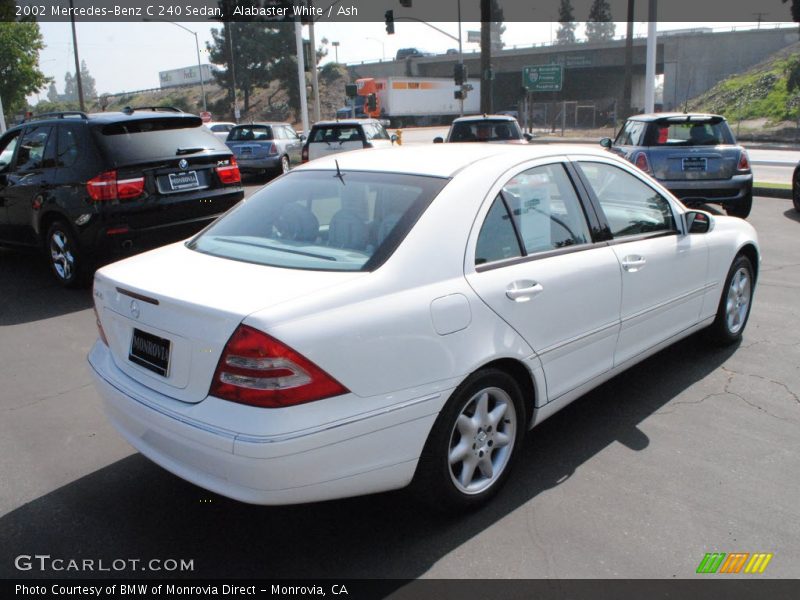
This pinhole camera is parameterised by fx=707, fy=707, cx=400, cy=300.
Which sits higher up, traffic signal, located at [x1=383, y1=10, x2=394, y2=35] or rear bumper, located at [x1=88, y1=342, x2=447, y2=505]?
traffic signal, located at [x1=383, y1=10, x2=394, y2=35]

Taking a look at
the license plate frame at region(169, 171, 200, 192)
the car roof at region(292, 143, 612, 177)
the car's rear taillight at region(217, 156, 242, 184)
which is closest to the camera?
the car roof at region(292, 143, 612, 177)

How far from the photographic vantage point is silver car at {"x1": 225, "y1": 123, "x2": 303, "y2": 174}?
1847cm

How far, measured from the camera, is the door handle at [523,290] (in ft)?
10.4

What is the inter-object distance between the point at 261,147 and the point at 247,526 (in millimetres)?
16401

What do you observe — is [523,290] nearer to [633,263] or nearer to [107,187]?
[633,263]

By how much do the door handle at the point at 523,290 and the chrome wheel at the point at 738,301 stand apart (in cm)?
240

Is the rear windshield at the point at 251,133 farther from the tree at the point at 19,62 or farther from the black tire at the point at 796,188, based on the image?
the tree at the point at 19,62

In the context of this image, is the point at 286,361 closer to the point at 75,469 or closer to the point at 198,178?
the point at 75,469

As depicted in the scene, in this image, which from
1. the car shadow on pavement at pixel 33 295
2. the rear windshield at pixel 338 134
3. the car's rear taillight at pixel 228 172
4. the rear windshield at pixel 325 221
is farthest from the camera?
the rear windshield at pixel 338 134

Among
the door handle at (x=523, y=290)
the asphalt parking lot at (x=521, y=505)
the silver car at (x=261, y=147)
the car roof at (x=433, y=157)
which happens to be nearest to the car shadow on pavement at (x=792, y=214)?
the asphalt parking lot at (x=521, y=505)

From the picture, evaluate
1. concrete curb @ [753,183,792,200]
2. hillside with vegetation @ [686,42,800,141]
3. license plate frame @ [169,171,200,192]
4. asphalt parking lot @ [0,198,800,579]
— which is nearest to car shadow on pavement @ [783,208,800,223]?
concrete curb @ [753,183,792,200]

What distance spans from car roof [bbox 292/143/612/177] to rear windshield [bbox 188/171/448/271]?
Result: 0.26 feet

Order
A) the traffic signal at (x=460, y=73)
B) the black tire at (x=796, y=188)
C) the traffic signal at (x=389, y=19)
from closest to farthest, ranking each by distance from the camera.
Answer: the black tire at (x=796, y=188), the traffic signal at (x=389, y=19), the traffic signal at (x=460, y=73)

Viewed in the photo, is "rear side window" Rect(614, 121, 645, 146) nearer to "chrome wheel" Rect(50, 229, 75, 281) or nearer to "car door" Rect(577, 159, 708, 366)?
"car door" Rect(577, 159, 708, 366)
